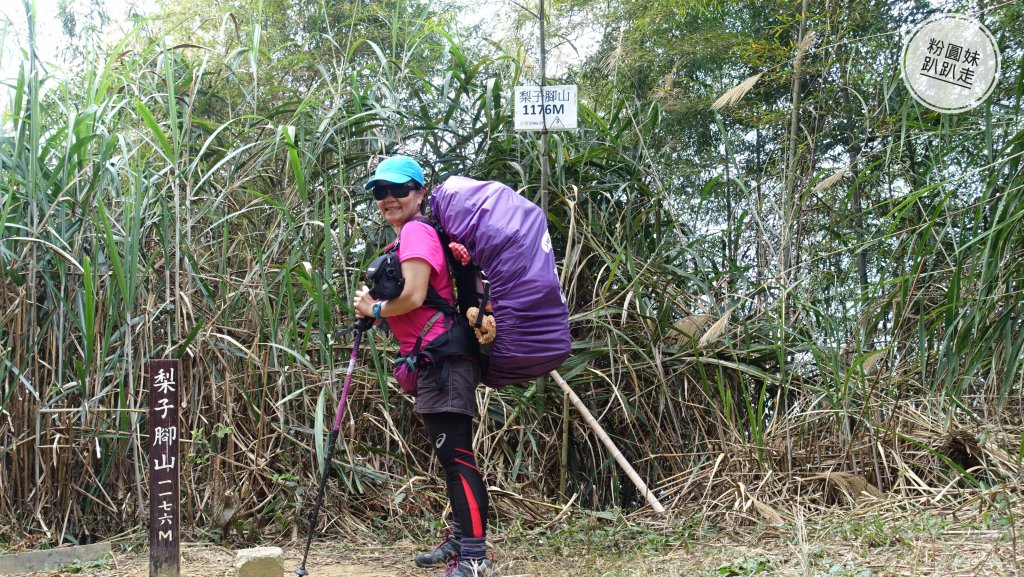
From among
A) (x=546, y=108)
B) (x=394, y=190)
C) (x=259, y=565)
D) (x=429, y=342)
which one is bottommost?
(x=259, y=565)

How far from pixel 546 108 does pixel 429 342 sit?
1.33 metres

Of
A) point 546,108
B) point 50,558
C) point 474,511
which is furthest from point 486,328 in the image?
point 50,558

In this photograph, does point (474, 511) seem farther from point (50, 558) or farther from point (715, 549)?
point (50, 558)

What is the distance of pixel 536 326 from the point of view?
8.03ft

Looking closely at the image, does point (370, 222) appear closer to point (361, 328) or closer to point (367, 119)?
point (367, 119)

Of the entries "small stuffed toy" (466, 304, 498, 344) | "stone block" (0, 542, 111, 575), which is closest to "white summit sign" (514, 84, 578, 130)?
"small stuffed toy" (466, 304, 498, 344)

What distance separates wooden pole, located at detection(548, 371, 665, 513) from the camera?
3.19m

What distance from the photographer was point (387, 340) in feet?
11.4

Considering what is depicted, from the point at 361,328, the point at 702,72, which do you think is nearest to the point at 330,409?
the point at 361,328

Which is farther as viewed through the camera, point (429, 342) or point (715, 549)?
point (715, 549)

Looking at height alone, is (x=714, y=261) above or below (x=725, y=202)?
below

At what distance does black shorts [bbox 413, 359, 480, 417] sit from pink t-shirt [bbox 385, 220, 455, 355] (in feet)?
0.35

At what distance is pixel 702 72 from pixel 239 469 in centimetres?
416

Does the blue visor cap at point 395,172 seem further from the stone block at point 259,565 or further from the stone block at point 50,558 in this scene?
the stone block at point 50,558
